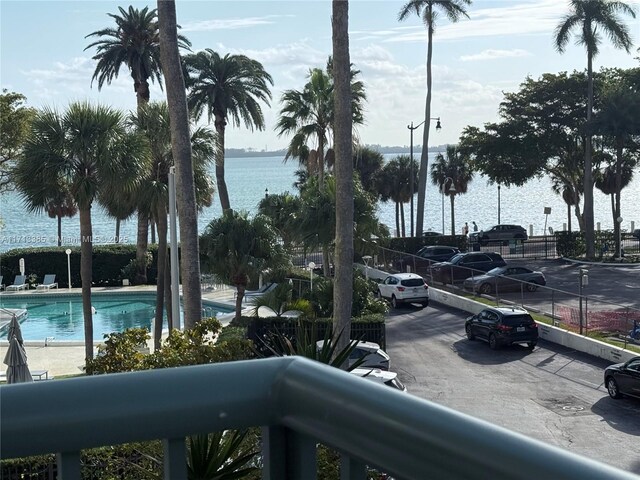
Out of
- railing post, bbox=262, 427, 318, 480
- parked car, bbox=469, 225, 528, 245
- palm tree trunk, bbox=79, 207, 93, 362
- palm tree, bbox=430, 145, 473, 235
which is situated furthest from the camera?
palm tree, bbox=430, 145, 473, 235

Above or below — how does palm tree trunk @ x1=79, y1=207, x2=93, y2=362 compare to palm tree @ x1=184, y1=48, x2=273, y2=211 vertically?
below

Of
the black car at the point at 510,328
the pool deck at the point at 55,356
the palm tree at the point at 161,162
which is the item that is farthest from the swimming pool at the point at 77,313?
the black car at the point at 510,328

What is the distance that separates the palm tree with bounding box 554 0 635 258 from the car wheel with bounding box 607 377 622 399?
105 feet

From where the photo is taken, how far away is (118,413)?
5.51 ft

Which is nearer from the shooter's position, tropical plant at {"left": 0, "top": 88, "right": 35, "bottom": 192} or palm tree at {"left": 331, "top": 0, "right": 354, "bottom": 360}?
palm tree at {"left": 331, "top": 0, "right": 354, "bottom": 360}

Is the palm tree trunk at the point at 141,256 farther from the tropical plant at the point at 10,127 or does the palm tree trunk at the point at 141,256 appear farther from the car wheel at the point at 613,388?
the car wheel at the point at 613,388

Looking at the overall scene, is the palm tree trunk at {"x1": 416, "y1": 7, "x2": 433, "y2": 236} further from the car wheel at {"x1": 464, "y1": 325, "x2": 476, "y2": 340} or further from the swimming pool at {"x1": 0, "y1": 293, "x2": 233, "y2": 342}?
the car wheel at {"x1": 464, "y1": 325, "x2": 476, "y2": 340}

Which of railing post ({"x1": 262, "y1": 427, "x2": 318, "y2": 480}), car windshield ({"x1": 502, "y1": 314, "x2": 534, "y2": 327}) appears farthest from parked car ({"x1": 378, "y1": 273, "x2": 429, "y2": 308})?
railing post ({"x1": 262, "y1": 427, "x2": 318, "y2": 480})

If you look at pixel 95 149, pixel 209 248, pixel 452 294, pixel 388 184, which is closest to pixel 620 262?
pixel 452 294

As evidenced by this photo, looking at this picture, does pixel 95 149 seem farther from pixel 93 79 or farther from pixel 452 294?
pixel 93 79

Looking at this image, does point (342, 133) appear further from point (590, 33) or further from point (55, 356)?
point (590, 33)

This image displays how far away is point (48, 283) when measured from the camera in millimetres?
Answer: 46844

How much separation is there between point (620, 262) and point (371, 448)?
174ft

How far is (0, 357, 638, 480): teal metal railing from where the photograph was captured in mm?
1478
